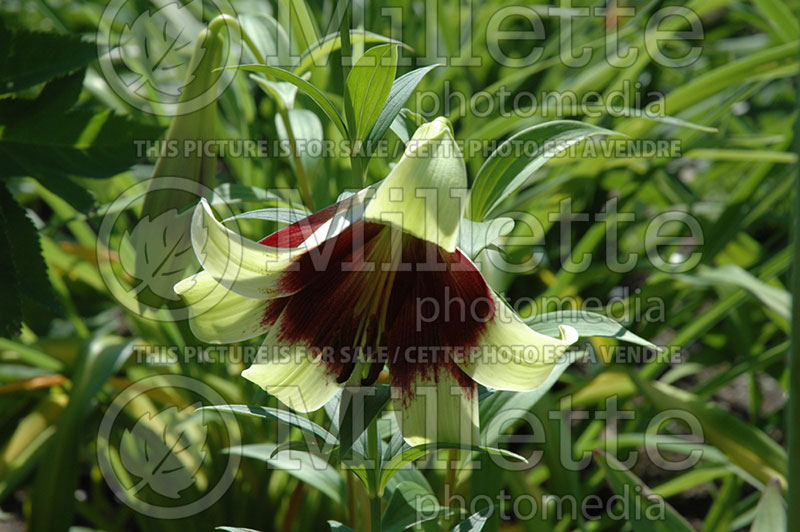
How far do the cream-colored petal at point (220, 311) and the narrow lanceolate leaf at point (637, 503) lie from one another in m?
0.43

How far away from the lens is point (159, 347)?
1.24 meters

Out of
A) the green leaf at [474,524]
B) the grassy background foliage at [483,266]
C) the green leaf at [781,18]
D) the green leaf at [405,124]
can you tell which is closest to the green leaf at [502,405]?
the grassy background foliage at [483,266]

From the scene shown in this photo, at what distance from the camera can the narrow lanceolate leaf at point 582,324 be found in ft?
2.05

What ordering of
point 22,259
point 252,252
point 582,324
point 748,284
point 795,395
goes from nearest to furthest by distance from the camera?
point 795,395, point 252,252, point 582,324, point 22,259, point 748,284

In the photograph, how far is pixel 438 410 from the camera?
583 mm

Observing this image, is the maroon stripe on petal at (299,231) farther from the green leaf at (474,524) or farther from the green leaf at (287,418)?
the green leaf at (474,524)

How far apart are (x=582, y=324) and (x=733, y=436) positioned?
0.55 metres

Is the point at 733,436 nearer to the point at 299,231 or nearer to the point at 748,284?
the point at 748,284

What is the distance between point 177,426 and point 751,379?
0.96m

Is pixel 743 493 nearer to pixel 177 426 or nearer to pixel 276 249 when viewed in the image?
pixel 177 426

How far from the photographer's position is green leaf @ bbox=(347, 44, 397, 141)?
23.3 inches

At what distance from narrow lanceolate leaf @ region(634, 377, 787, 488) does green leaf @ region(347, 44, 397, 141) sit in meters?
0.69

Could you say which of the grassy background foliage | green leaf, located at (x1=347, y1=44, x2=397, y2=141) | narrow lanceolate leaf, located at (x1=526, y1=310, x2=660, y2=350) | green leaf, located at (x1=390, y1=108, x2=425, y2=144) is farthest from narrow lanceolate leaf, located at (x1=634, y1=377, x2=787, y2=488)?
green leaf, located at (x1=347, y1=44, x2=397, y2=141)

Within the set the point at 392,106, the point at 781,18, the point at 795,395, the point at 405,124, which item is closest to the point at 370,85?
the point at 392,106
